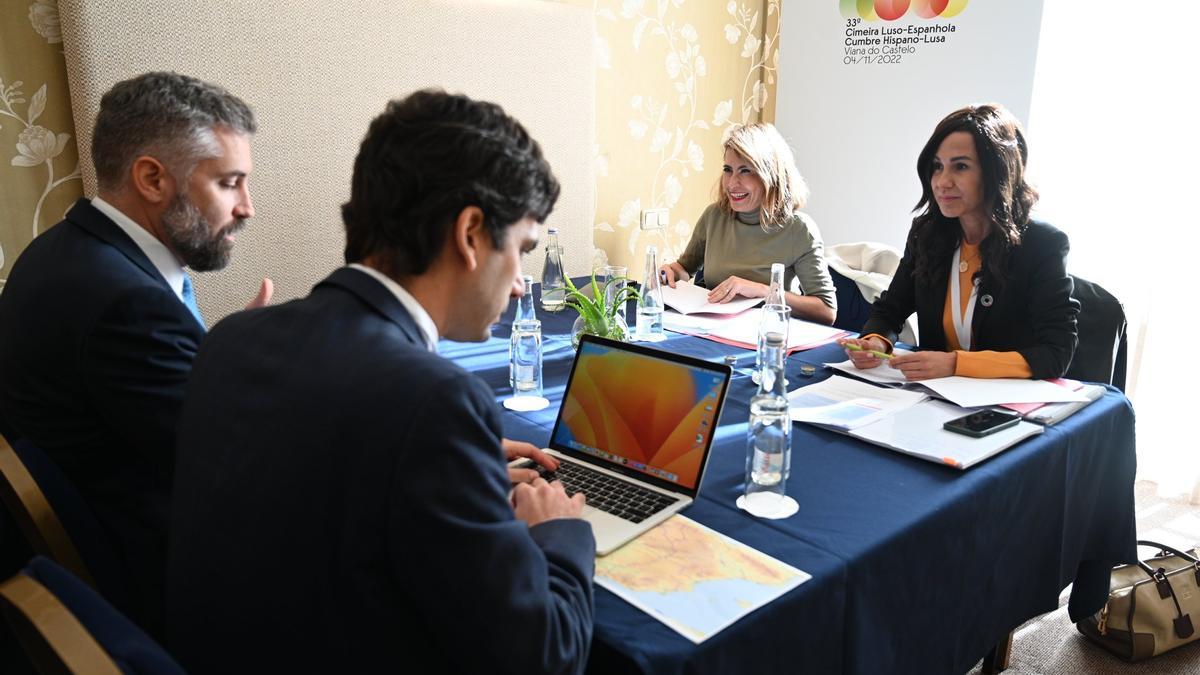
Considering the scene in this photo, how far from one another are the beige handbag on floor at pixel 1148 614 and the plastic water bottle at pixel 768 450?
53.8 inches

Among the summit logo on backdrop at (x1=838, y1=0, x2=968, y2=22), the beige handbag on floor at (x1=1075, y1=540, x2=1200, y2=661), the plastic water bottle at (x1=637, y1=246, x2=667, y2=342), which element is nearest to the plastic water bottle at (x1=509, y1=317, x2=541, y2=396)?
the plastic water bottle at (x1=637, y1=246, x2=667, y2=342)

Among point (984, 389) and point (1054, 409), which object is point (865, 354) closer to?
point (984, 389)

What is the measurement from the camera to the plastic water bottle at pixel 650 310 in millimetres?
2236

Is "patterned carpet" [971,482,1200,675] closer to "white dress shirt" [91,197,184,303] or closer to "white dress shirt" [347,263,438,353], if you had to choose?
"white dress shirt" [347,263,438,353]

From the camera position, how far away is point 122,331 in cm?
129

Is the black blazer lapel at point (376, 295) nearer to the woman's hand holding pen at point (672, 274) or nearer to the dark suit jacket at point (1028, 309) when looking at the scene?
the dark suit jacket at point (1028, 309)

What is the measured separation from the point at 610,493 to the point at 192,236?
0.96 m

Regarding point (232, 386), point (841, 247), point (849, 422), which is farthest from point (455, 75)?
point (232, 386)

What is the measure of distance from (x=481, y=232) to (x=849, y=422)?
0.94 metres

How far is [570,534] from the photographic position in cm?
102

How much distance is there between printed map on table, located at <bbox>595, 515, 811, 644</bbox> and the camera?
100 cm

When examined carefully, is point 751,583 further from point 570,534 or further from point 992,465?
point 992,465

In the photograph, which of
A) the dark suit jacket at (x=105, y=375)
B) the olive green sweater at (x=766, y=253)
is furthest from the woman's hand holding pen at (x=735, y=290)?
the dark suit jacket at (x=105, y=375)

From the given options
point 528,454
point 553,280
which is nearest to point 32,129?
point 553,280
